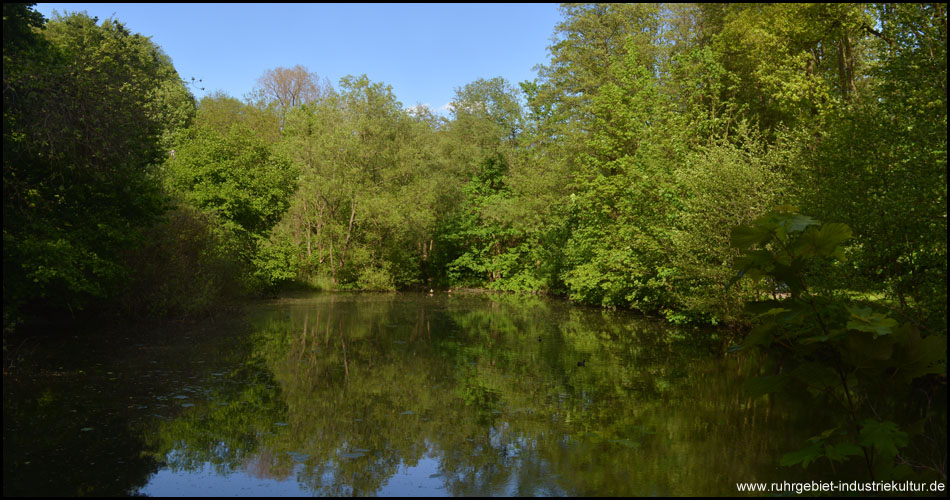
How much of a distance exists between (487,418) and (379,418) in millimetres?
1733

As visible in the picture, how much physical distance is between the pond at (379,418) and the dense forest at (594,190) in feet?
5.71

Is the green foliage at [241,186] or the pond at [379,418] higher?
the green foliage at [241,186]

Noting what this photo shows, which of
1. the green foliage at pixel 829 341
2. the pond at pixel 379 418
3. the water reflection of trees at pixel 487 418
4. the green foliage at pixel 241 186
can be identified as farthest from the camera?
the green foliage at pixel 241 186

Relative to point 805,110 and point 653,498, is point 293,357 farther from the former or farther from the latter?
point 805,110

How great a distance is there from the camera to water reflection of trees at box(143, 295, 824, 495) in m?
7.95

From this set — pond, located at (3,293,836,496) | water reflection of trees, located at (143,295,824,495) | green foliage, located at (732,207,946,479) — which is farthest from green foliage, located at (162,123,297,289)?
green foliage, located at (732,207,946,479)

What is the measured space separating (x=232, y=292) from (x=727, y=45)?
23.2 metres

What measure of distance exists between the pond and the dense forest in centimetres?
174

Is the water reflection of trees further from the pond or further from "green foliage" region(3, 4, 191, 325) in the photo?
"green foliage" region(3, 4, 191, 325)

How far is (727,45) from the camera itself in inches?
1111

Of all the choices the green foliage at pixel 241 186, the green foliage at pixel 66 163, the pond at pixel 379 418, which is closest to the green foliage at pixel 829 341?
the pond at pixel 379 418

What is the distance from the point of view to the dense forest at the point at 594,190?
4.65m

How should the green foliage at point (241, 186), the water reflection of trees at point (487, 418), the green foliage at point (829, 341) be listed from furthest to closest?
1. the green foliage at point (241, 186)
2. the water reflection of trees at point (487, 418)
3. the green foliage at point (829, 341)

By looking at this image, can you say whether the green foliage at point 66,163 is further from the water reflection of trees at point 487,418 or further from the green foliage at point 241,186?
the green foliage at point 241,186
